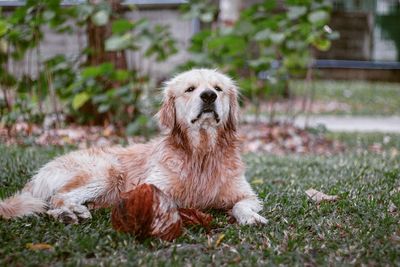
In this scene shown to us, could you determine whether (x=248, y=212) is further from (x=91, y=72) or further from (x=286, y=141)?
(x=286, y=141)

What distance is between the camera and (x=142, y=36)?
761 centimetres

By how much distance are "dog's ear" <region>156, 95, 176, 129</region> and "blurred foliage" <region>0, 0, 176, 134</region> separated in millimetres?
2781

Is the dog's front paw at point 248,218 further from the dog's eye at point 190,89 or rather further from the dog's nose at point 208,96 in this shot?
the dog's eye at point 190,89

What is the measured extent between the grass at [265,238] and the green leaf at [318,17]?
9.82 feet

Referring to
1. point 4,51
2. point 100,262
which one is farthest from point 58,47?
point 100,262

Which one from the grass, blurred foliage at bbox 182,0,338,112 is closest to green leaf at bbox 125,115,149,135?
blurred foliage at bbox 182,0,338,112

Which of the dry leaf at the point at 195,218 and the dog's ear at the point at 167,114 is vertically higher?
the dog's ear at the point at 167,114

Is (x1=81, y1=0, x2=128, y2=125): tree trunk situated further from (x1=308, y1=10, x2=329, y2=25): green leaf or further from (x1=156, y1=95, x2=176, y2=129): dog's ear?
(x1=156, y1=95, x2=176, y2=129): dog's ear

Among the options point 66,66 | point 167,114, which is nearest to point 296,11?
point 66,66

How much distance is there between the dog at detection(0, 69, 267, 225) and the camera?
438cm

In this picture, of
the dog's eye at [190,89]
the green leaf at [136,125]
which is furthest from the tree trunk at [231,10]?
the dog's eye at [190,89]

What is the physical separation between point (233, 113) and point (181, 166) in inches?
25.8

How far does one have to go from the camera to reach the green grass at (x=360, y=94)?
13909 millimetres

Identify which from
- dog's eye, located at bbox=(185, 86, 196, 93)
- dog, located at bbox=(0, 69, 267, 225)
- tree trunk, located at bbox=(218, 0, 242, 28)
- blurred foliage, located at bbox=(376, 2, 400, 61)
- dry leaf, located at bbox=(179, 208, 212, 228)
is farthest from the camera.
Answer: blurred foliage, located at bbox=(376, 2, 400, 61)
